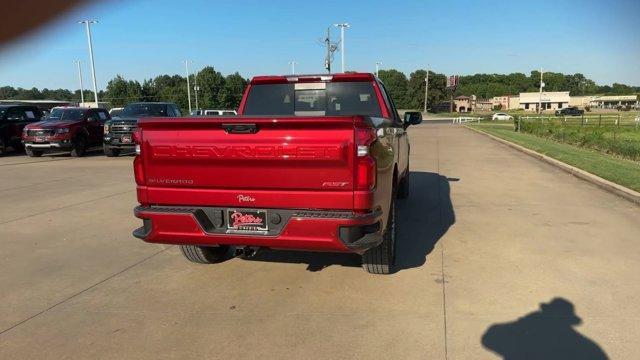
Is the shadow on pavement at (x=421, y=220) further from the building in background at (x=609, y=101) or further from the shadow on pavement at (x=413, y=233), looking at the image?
the building in background at (x=609, y=101)

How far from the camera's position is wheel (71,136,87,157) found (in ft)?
56.0

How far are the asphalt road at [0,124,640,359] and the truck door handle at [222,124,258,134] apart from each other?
1.44m

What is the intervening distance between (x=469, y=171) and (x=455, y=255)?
753cm

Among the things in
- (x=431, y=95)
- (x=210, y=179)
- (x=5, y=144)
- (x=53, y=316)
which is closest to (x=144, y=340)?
→ (x=53, y=316)

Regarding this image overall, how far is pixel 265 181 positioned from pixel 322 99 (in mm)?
2235

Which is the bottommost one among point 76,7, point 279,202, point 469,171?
point 469,171

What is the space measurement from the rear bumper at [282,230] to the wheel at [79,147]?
14261 millimetres

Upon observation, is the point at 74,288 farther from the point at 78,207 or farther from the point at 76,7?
the point at 76,7

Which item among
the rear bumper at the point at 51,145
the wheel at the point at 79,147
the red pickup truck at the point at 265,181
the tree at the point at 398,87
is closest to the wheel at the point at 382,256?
the red pickup truck at the point at 265,181

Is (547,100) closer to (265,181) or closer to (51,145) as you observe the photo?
(51,145)

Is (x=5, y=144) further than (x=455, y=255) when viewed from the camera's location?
Yes

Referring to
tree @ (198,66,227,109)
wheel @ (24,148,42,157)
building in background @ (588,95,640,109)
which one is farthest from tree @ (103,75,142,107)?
building in background @ (588,95,640,109)

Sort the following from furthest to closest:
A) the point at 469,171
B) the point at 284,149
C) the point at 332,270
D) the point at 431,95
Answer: the point at 431,95 → the point at 469,171 → the point at 332,270 → the point at 284,149

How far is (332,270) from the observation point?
5.21 m
